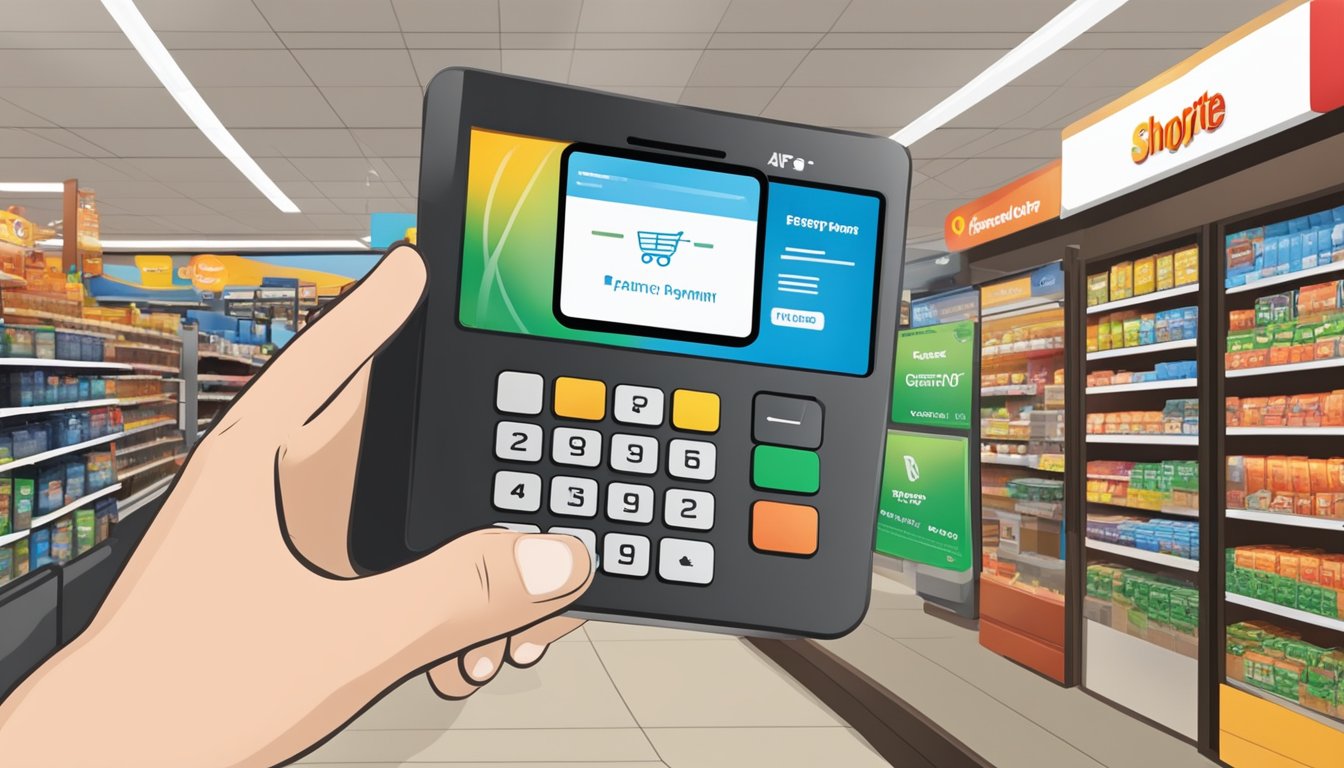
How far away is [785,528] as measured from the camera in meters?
0.50

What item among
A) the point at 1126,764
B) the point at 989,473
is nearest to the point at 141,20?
the point at 989,473

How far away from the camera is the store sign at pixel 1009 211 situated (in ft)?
12.3

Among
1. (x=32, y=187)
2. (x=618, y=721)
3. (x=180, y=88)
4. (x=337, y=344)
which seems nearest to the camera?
(x=337, y=344)

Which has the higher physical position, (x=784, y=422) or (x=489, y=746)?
(x=784, y=422)

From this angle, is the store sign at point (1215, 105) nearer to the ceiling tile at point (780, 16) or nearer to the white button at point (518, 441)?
the ceiling tile at point (780, 16)

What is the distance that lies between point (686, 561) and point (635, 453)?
2.6 inches

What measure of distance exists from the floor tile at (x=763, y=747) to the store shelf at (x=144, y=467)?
4.10 metres

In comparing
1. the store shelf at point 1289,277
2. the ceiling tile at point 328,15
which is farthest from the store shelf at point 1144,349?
the ceiling tile at point 328,15

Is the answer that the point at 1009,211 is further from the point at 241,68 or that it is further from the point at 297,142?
the point at 297,142

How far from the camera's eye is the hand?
43 cm

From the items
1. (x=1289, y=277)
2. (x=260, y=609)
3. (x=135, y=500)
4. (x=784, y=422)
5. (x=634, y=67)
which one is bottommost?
(x=135, y=500)

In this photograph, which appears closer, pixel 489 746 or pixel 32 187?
pixel 489 746

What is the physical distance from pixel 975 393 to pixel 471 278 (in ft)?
12.8

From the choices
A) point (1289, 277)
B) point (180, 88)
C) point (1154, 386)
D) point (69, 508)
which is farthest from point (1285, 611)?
point (180, 88)
